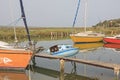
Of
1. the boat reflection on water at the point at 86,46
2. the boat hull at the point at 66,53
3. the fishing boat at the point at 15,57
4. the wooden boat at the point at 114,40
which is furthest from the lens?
the wooden boat at the point at 114,40

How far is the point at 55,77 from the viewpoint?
20703mm

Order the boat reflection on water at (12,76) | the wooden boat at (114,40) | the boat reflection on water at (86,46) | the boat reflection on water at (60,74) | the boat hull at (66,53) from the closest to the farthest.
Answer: the boat reflection on water at (60,74), the boat reflection on water at (12,76), the boat hull at (66,53), the boat reflection on water at (86,46), the wooden boat at (114,40)

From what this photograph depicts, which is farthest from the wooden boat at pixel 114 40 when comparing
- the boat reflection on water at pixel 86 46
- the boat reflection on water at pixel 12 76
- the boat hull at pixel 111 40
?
the boat reflection on water at pixel 12 76

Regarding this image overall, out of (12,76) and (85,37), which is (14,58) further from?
(85,37)

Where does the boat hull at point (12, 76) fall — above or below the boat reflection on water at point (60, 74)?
above

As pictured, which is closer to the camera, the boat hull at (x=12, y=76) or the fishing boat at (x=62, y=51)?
the boat hull at (x=12, y=76)

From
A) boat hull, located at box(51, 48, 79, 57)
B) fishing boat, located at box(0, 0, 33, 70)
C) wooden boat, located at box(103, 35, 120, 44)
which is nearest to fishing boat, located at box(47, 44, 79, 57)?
boat hull, located at box(51, 48, 79, 57)

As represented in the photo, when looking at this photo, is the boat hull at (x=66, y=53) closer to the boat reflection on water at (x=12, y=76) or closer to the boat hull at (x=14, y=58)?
the boat hull at (x=14, y=58)

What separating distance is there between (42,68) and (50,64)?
145 cm

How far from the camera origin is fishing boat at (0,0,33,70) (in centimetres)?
2148

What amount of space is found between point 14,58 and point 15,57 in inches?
4.4

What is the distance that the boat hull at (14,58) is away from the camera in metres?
21.5

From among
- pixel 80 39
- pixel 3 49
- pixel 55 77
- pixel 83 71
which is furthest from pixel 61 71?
pixel 80 39

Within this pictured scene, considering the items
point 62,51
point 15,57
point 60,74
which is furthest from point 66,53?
point 15,57
